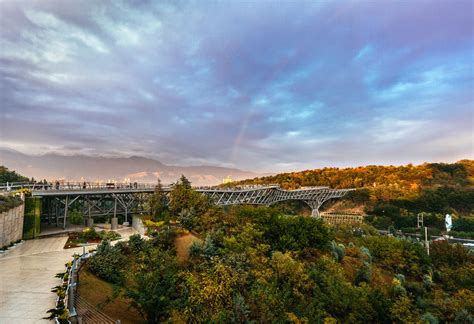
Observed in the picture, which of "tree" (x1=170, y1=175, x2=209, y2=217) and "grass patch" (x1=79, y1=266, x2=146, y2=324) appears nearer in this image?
"grass patch" (x1=79, y1=266, x2=146, y2=324)

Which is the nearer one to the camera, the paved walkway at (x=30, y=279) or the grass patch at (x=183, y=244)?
the paved walkway at (x=30, y=279)

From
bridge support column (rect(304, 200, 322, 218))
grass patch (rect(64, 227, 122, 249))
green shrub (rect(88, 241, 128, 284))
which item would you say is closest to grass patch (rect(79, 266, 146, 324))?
green shrub (rect(88, 241, 128, 284))

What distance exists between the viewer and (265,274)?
1791cm

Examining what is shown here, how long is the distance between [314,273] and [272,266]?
13.6 feet

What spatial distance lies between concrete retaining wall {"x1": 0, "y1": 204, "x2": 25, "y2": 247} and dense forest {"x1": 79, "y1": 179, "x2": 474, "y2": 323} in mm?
9636

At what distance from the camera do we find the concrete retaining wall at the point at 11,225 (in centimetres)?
2281

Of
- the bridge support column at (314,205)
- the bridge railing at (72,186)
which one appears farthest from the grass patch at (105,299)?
the bridge support column at (314,205)

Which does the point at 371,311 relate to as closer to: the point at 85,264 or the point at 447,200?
the point at 85,264

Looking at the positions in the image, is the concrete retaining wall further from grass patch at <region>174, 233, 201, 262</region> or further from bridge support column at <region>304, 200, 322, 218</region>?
bridge support column at <region>304, 200, 322, 218</region>

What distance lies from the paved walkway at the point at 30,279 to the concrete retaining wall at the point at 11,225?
3.58 ft

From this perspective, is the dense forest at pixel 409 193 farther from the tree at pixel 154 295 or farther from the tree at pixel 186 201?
the tree at pixel 154 295

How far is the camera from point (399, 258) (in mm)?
37062

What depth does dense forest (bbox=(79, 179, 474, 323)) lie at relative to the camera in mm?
13914

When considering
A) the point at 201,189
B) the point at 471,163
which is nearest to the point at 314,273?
the point at 201,189
